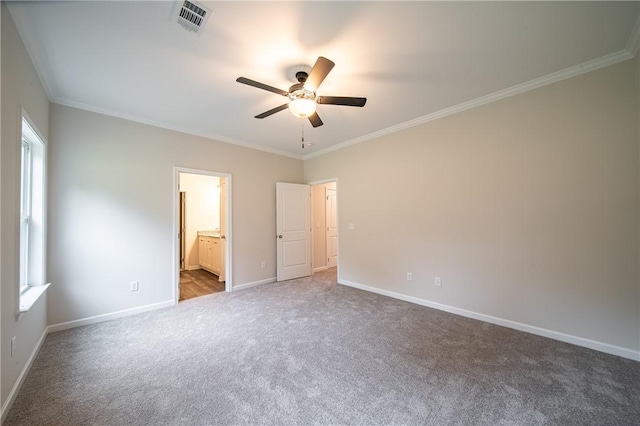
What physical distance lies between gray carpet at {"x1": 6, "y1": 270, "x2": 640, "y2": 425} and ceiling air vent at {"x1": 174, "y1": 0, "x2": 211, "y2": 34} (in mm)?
2710

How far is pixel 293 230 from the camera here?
16.5ft

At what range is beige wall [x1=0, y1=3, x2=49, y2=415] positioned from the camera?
5.10ft

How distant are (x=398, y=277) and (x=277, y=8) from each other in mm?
3534

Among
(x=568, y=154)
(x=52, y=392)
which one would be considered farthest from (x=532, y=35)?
(x=52, y=392)

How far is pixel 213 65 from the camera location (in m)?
2.23

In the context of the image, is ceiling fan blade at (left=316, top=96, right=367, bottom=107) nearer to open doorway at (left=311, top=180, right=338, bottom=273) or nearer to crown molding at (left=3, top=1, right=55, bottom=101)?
crown molding at (left=3, top=1, right=55, bottom=101)

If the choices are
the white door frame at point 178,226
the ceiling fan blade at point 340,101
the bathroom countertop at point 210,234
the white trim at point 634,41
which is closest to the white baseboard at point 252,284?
the white door frame at point 178,226

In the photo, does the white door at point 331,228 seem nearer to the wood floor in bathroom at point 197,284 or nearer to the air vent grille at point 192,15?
the wood floor in bathroom at point 197,284

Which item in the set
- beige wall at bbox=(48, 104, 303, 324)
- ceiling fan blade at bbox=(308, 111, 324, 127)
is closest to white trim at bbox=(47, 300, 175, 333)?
beige wall at bbox=(48, 104, 303, 324)

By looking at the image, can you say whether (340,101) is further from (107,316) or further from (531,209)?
(107,316)

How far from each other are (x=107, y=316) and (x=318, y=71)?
12.4 feet

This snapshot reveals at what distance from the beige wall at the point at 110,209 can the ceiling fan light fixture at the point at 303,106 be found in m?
2.37

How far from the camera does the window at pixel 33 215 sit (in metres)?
2.37

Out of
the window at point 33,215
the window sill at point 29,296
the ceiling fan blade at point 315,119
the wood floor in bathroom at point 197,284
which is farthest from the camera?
the wood floor in bathroom at point 197,284
